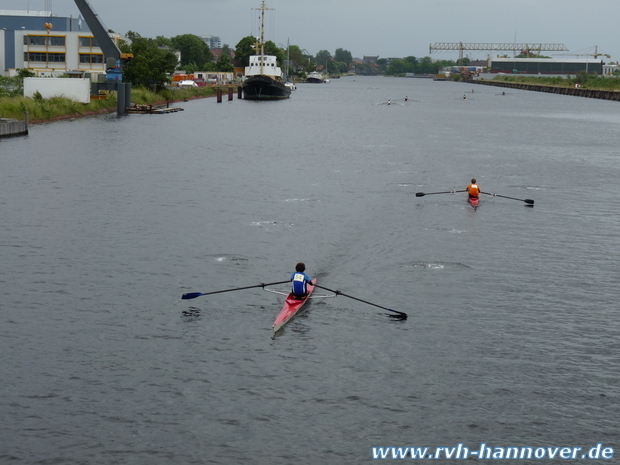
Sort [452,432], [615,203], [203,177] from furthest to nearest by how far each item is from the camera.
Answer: [203,177] < [615,203] < [452,432]

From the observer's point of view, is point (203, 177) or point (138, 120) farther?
point (138, 120)

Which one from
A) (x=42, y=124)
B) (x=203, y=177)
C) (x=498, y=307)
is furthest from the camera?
(x=42, y=124)

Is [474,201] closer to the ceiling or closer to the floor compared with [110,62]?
closer to the floor

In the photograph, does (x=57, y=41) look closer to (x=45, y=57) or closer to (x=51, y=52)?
(x=51, y=52)

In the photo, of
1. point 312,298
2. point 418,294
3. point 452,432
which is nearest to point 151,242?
point 312,298

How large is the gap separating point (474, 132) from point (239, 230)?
8151 cm

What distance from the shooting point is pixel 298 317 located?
33.9m

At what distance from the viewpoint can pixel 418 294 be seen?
37.3 metres

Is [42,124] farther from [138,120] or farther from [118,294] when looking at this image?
[118,294]

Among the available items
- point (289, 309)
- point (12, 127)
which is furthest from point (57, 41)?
point (289, 309)

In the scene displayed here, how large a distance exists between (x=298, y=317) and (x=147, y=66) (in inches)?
5351

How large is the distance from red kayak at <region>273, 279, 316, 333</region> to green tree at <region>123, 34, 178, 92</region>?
133 metres

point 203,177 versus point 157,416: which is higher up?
point 203,177

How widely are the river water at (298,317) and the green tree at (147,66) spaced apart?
297ft
